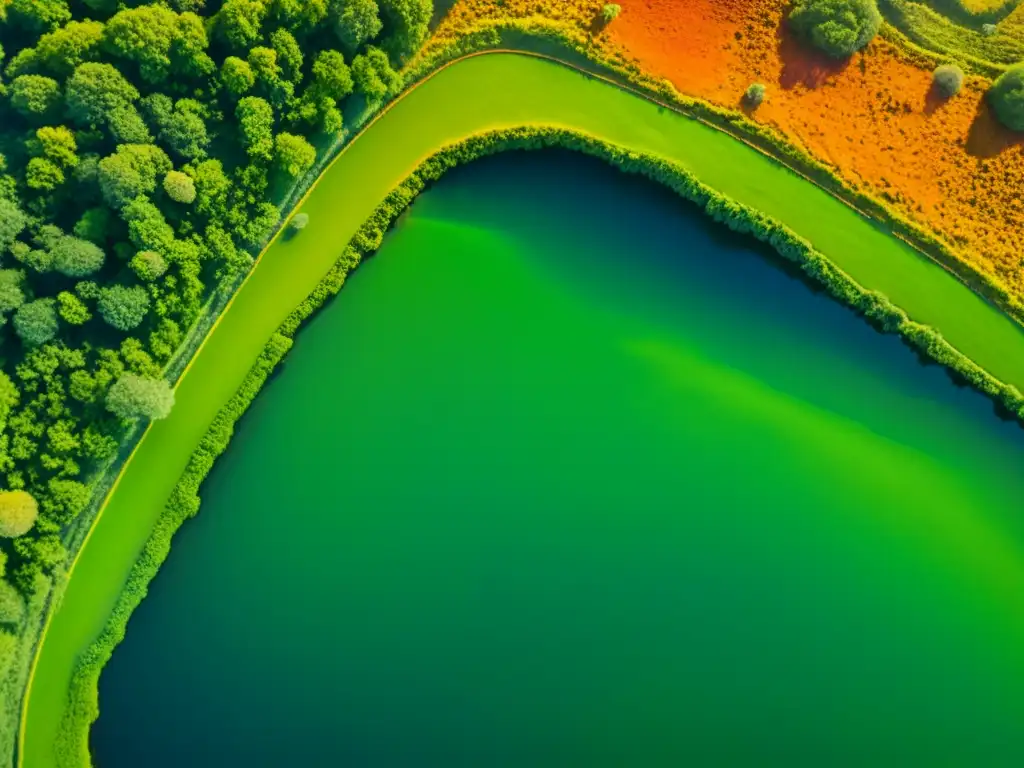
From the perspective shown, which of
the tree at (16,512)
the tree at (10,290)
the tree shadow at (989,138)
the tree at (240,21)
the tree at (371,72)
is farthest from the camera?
the tree shadow at (989,138)

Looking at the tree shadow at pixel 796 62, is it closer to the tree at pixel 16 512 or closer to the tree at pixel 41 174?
the tree at pixel 41 174

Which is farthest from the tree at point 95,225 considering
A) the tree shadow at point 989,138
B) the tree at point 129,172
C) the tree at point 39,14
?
the tree shadow at point 989,138

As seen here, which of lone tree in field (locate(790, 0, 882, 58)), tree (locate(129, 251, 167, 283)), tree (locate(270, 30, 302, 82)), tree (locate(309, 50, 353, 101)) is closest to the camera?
tree (locate(129, 251, 167, 283))

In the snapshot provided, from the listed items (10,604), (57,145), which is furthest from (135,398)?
(57,145)

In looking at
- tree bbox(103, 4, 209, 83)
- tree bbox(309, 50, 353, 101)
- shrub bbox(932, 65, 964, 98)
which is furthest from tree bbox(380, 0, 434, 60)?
shrub bbox(932, 65, 964, 98)

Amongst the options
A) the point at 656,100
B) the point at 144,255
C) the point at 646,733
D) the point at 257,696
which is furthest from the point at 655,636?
the point at 144,255

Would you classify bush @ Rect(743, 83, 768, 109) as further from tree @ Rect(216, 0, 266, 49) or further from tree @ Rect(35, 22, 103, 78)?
tree @ Rect(35, 22, 103, 78)
